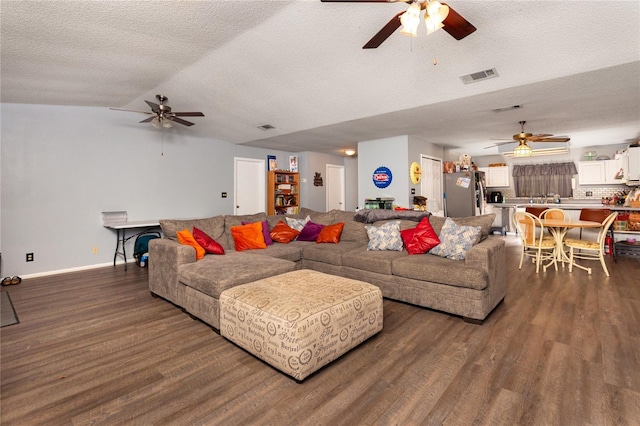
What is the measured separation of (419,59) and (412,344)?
112 inches

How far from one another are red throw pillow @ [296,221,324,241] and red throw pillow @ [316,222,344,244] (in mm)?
130

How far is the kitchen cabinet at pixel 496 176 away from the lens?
29.2 feet

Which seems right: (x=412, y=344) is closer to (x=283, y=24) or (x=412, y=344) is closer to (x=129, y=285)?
(x=283, y=24)

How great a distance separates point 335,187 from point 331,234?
4.98 metres

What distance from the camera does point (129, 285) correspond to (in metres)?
4.09

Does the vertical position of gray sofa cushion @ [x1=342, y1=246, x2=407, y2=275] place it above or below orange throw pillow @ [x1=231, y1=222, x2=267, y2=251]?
below

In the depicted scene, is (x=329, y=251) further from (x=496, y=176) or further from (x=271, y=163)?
(x=496, y=176)

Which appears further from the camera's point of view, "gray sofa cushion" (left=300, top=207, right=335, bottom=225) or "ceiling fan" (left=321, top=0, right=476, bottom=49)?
"gray sofa cushion" (left=300, top=207, right=335, bottom=225)

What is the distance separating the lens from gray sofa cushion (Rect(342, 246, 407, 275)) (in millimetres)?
3359

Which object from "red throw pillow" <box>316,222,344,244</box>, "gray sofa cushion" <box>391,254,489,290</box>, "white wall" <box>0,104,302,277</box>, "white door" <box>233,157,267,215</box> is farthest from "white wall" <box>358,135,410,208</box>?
"white wall" <box>0,104,302,277</box>

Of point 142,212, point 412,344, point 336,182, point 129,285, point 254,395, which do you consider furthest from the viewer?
point 336,182

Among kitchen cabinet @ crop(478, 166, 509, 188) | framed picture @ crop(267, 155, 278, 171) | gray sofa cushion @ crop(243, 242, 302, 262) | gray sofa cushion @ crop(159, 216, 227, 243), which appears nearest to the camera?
gray sofa cushion @ crop(159, 216, 227, 243)

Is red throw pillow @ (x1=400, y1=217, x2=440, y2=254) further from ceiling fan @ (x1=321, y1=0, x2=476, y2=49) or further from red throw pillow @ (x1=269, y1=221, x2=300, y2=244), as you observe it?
ceiling fan @ (x1=321, y1=0, x2=476, y2=49)

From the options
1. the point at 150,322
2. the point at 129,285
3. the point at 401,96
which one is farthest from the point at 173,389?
the point at 401,96
